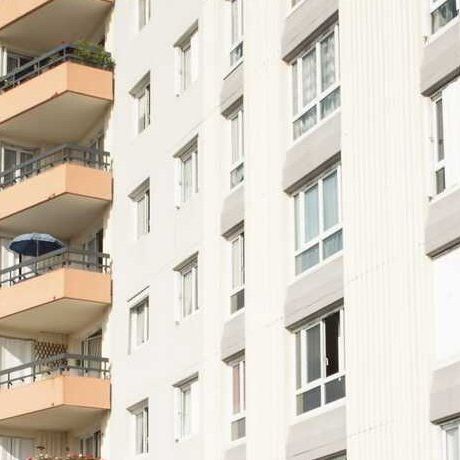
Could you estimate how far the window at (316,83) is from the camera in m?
30.5

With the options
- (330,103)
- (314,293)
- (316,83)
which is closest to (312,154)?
(330,103)

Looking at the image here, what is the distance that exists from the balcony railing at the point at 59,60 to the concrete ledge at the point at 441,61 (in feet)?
53.2

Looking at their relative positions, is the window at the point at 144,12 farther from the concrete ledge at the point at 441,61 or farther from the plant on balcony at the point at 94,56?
the concrete ledge at the point at 441,61

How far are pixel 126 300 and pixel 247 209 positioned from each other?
711cm

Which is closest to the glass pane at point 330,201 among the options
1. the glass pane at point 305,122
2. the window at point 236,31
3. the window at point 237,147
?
the glass pane at point 305,122

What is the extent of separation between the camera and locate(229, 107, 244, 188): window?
34.0m

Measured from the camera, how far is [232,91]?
34438 mm

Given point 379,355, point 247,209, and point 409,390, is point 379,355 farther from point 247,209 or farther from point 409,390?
point 247,209

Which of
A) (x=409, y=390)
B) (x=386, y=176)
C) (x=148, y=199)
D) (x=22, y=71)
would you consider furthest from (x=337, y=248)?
(x=22, y=71)

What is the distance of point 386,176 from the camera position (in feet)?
89.9

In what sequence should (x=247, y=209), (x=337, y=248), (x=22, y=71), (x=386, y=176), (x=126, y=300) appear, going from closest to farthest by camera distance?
(x=386, y=176)
(x=337, y=248)
(x=247, y=209)
(x=126, y=300)
(x=22, y=71)

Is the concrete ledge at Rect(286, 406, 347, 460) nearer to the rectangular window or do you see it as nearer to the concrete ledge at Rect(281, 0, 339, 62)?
the rectangular window

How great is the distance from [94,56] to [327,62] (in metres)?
12.1

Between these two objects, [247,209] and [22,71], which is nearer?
[247,209]
